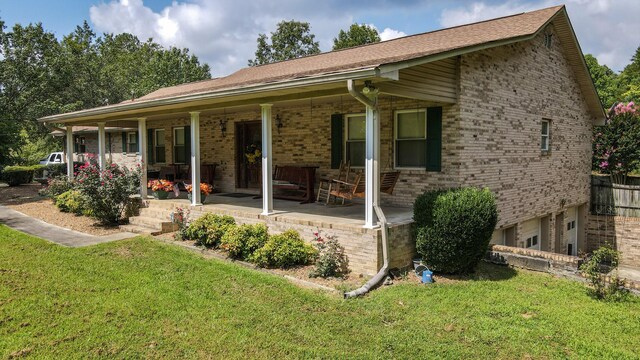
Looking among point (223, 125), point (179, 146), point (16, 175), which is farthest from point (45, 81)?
point (223, 125)

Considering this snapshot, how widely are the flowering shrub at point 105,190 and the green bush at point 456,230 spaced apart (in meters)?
7.55

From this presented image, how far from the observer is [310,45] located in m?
41.9

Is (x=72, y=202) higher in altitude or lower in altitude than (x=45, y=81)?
lower

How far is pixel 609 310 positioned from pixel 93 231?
33.2ft

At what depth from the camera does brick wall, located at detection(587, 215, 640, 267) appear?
13.6 metres

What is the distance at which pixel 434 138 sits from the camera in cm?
875

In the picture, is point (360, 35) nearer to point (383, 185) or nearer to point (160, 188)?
point (160, 188)

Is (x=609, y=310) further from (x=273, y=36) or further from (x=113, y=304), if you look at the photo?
(x=273, y=36)

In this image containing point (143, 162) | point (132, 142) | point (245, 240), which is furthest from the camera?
point (132, 142)

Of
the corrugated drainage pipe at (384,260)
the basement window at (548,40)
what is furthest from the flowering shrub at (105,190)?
the basement window at (548,40)

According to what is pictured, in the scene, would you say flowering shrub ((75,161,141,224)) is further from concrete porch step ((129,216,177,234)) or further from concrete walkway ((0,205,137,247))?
concrete walkway ((0,205,137,247))

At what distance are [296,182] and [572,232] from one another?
9.54m

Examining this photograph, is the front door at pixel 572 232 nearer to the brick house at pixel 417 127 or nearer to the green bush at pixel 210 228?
the brick house at pixel 417 127

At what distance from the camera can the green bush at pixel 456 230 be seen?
6.79 meters
